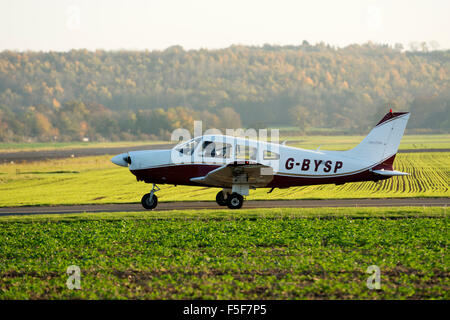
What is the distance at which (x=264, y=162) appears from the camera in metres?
19.8

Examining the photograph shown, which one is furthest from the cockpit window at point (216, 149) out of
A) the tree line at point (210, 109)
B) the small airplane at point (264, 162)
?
the tree line at point (210, 109)

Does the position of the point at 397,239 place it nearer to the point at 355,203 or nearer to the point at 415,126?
the point at 355,203

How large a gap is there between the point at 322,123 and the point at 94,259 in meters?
154

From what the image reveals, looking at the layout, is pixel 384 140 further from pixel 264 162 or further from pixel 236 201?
pixel 236 201

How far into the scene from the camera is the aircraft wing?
18969mm

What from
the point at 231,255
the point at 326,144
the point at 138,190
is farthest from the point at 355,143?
the point at 231,255

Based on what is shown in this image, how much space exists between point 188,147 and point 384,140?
704cm

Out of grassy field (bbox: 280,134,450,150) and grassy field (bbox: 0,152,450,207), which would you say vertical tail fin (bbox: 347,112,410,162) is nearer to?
grassy field (bbox: 0,152,450,207)

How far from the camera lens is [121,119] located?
141250 mm

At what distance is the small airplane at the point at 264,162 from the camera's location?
19733 mm

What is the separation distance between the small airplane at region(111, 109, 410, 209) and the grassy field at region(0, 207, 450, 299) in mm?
2025

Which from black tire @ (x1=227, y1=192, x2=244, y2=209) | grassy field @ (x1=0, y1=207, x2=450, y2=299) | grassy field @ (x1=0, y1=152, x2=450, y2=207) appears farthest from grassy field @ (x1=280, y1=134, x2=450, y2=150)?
grassy field @ (x1=0, y1=207, x2=450, y2=299)

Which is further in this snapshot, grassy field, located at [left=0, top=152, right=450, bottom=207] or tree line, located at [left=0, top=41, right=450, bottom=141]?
tree line, located at [left=0, top=41, right=450, bottom=141]
